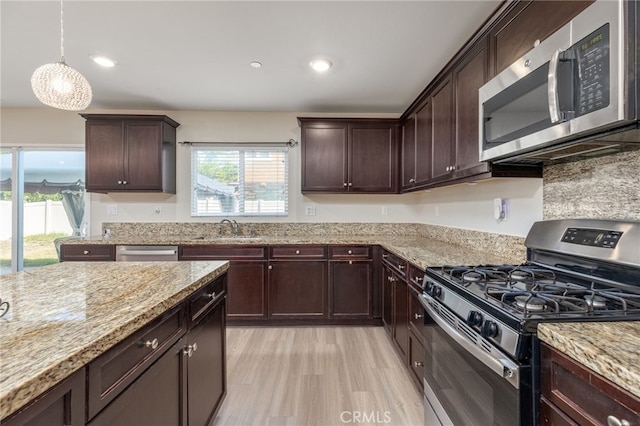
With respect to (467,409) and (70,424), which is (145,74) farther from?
(467,409)

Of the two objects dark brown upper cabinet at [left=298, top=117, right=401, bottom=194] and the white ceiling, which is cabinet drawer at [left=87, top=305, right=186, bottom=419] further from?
dark brown upper cabinet at [left=298, top=117, right=401, bottom=194]

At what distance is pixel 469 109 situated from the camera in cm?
179

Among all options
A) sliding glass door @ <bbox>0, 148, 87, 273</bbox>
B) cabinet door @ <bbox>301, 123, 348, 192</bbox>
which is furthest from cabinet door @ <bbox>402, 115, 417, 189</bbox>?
sliding glass door @ <bbox>0, 148, 87, 273</bbox>

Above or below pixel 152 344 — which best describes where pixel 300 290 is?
below

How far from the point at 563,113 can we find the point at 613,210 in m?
0.57

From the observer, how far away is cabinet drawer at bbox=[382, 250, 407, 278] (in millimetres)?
2138

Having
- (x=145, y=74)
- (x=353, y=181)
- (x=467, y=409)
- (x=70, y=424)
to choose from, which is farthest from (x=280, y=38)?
(x=467, y=409)

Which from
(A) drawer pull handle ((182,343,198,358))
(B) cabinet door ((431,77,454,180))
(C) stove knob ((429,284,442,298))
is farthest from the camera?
(B) cabinet door ((431,77,454,180))

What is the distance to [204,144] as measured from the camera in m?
3.52

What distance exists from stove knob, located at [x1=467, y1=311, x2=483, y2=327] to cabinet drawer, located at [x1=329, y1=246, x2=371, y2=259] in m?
1.87

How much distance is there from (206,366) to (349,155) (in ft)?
8.15

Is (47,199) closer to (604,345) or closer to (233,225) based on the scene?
(233,225)

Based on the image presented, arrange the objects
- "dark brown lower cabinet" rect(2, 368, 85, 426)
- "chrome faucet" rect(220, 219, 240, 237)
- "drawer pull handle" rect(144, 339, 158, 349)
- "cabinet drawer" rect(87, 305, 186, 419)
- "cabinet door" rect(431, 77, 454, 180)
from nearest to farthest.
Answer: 1. "dark brown lower cabinet" rect(2, 368, 85, 426)
2. "cabinet drawer" rect(87, 305, 186, 419)
3. "drawer pull handle" rect(144, 339, 158, 349)
4. "cabinet door" rect(431, 77, 454, 180)
5. "chrome faucet" rect(220, 219, 240, 237)

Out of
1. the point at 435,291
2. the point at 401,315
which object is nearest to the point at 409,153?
the point at 401,315
